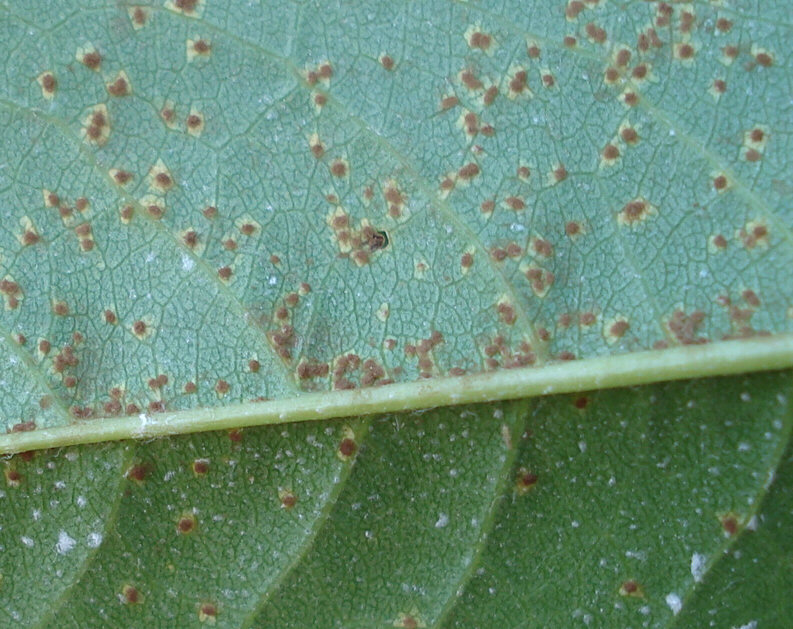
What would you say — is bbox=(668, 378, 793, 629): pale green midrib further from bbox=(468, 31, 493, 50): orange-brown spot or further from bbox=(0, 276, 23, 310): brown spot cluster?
bbox=(0, 276, 23, 310): brown spot cluster

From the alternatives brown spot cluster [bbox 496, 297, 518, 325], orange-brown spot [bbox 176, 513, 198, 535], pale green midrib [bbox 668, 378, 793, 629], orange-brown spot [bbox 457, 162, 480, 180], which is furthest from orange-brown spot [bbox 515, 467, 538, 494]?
orange-brown spot [bbox 176, 513, 198, 535]

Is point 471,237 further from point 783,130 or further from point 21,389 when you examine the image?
Answer: point 21,389

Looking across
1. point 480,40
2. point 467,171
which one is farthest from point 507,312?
point 480,40

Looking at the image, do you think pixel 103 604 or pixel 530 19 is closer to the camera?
pixel 530 19

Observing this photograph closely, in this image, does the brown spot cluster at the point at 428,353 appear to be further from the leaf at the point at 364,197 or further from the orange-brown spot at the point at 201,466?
the orange-brown spot at the point at 201,466

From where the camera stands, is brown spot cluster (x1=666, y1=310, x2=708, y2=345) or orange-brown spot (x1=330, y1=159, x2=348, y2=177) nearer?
brown spot cluster (x1=666, y1=310, x2=708, y2=345)

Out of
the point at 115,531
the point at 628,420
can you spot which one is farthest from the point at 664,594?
the point at 115,531

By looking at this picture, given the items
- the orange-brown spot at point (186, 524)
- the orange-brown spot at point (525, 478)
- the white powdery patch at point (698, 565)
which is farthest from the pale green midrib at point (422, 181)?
the orange-brown spot at point (186, 524)
